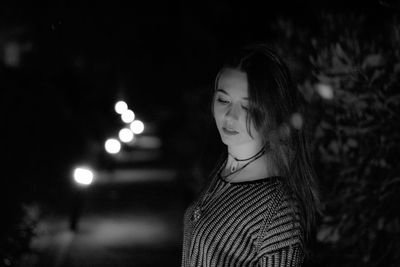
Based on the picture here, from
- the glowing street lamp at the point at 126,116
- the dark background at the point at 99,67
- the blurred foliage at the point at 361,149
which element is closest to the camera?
the blurred foliage at the point at 361,149

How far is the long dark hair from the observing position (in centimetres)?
235

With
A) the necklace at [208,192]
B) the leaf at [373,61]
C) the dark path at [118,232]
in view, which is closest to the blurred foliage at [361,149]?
the leaf at [373,61]

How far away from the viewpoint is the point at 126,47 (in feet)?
92.7

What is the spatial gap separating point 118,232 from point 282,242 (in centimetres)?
1012

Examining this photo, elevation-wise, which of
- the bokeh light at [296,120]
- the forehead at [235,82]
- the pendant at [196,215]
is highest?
the forehead at [235,82]

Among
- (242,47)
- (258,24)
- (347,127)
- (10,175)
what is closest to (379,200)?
(347,127)

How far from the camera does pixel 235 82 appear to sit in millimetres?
2428

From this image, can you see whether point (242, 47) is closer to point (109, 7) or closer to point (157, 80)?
point (109, 7)

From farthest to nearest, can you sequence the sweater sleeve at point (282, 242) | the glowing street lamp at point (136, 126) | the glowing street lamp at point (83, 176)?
the glowing street lamp at point (136, 126)
the glowing street lamp at point (83, 176)
the sweater sleeve at point (282, 242)

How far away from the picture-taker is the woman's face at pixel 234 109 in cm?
241

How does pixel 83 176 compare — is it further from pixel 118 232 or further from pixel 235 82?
pixel 235 82

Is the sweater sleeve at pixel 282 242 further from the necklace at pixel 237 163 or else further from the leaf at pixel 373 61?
the leaf at pixel 373 61

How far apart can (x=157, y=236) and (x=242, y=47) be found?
31.4 feet

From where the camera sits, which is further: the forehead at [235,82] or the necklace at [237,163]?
the necklace at [237,163]
